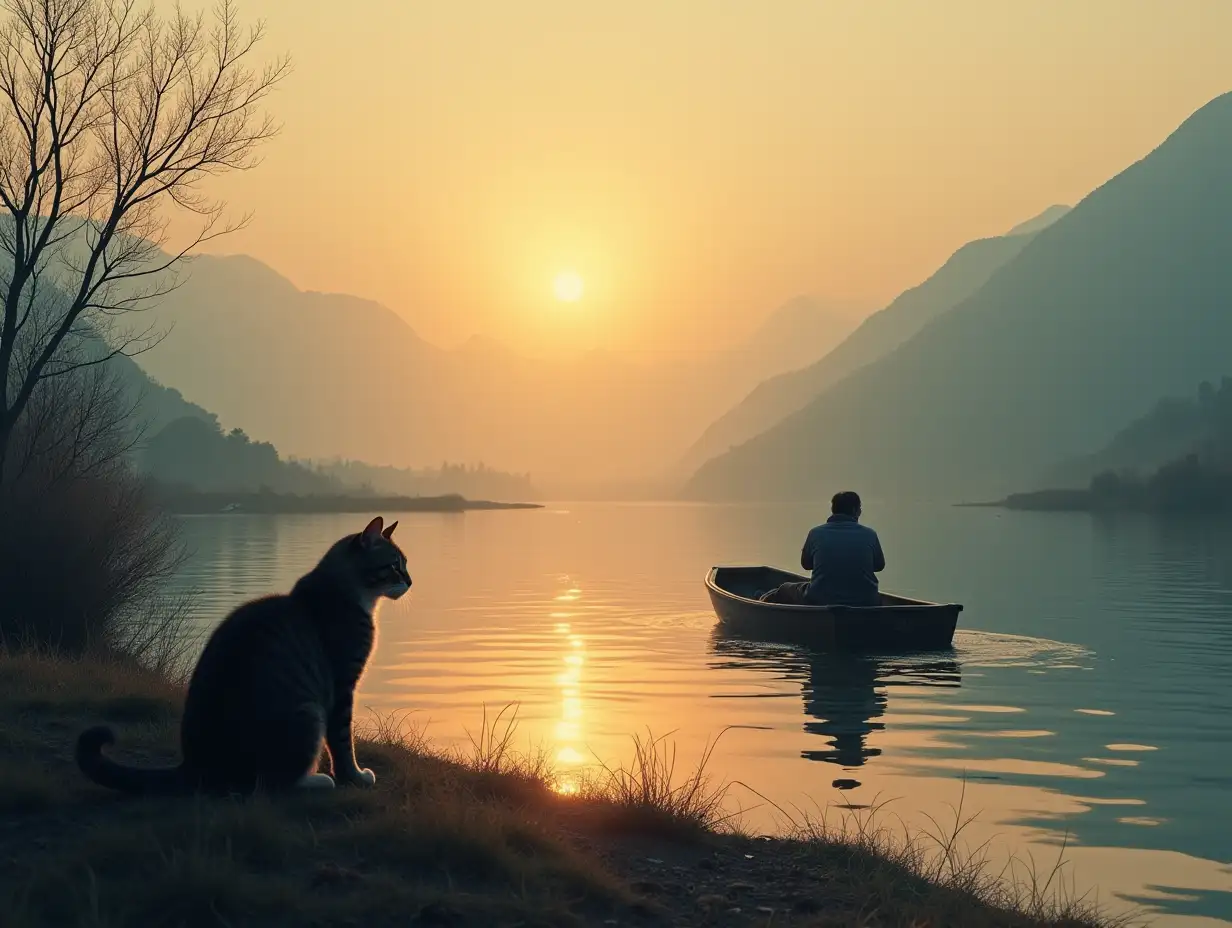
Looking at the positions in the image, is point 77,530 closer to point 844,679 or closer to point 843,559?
point 844,679

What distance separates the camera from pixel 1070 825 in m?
12.2

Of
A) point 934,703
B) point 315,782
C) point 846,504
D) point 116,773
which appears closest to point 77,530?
point 116,773

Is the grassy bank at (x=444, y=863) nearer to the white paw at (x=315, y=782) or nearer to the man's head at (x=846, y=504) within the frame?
the white paw at (x=315, y=782)

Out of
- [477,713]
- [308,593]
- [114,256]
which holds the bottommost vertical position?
[477,713]

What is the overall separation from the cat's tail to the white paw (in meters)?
0.71

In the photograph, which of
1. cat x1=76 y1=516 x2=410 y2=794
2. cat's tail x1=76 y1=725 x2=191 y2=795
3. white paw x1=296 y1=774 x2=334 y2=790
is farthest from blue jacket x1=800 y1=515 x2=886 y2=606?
cat's tail x1=76 y1=725 x2=191 y2=795

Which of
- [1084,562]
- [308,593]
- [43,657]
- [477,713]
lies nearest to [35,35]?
[43,657]

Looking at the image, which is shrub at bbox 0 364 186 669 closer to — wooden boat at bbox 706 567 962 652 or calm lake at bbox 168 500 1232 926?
calm lake at bbox 168 500 1232 926

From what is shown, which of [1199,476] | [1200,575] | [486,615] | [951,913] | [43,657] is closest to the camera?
[951,913]

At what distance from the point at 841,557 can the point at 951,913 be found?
51.8ft

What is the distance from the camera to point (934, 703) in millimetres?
19594

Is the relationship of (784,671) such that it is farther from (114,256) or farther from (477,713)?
(114,256)

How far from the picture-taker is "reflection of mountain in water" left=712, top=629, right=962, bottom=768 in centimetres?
1662

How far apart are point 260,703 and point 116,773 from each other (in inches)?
40.7
